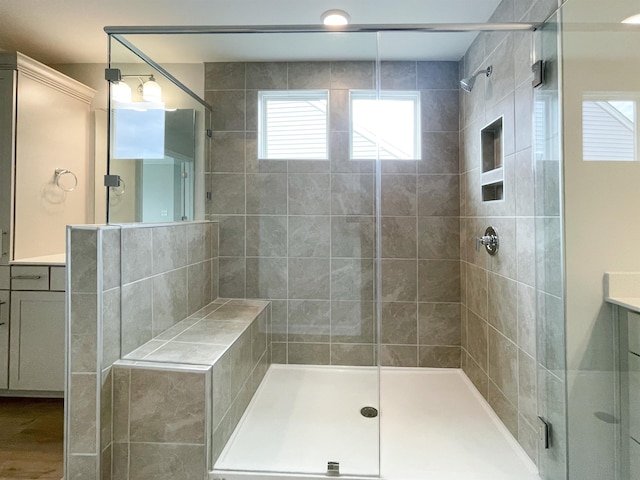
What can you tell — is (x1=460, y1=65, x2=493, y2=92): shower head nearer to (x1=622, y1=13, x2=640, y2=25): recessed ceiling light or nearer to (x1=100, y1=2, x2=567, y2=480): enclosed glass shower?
(x1=100, y1=2, x2=567, y2=480): enclosed glass shower

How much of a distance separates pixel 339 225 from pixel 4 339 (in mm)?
2235

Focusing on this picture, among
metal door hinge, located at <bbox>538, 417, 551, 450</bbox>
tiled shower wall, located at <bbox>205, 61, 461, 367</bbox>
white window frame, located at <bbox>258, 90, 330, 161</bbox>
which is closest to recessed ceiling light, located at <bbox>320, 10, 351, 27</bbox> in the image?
tiled shower wall, located at <bbox>205, 61, 461, 367</bbox>

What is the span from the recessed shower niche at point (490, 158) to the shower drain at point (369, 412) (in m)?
1.41

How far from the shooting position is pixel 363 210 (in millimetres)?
2158

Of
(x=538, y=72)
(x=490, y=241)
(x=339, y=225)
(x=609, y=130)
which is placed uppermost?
(x=538, y=72)

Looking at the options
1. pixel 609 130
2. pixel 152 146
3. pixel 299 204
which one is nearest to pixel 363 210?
pixel 299 204

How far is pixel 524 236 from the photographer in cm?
156

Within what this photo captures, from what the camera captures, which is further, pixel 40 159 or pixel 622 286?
pixel 40 159

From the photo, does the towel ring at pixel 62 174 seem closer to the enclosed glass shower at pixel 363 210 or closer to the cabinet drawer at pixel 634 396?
the enclosed glass shower at pixel 363 210

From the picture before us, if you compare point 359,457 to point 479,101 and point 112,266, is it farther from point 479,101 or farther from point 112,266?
point 479,101

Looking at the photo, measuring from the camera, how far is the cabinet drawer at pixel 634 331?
1119 millimetres

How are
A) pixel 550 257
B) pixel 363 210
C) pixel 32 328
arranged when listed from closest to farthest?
pixel 550 257 < pixel 32 328 < pixel 363 210

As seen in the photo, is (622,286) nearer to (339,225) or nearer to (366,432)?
(366,432)

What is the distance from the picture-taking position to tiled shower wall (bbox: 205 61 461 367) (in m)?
2.20
